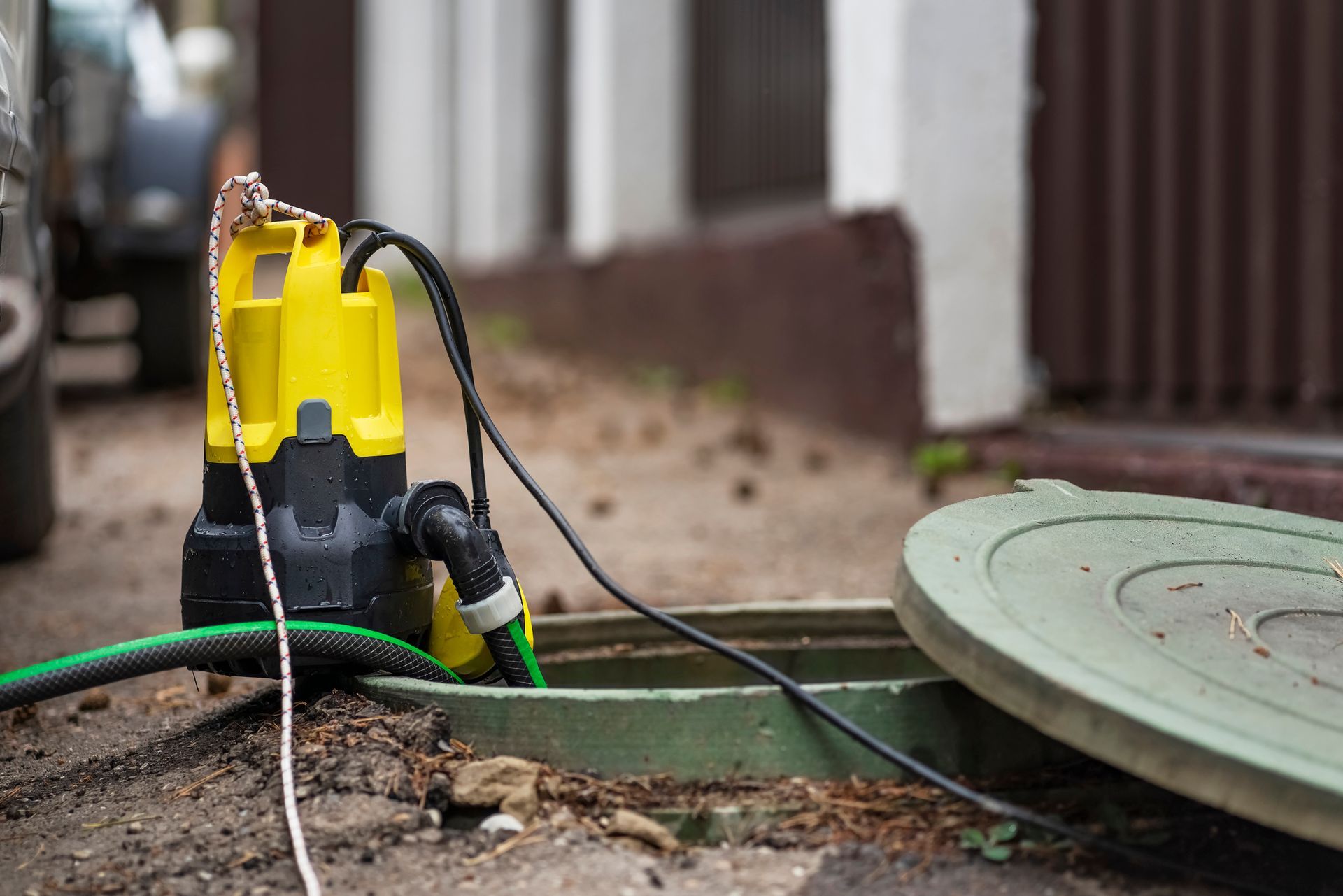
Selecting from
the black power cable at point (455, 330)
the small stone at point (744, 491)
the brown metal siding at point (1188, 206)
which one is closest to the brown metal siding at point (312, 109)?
the small stone at point (744, 491)

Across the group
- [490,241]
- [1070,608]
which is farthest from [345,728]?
[490,241]

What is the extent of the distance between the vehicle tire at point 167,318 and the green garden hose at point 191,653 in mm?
3921

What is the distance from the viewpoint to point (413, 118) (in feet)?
27.1

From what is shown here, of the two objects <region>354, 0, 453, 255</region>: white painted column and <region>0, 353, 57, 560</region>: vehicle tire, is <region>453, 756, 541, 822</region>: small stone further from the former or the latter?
<region>354, 0, 453, 255</region>: white painted column

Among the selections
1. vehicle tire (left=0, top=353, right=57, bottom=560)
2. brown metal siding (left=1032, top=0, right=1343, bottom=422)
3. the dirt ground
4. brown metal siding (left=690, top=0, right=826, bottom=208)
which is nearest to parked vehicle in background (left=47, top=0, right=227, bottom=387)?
the dirt ground

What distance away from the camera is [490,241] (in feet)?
25.0

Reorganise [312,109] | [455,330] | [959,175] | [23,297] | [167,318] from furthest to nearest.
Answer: [312,109], [167,318], [959,175], [23,297], [455,330]

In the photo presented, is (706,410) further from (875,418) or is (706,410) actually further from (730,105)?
(730,105)

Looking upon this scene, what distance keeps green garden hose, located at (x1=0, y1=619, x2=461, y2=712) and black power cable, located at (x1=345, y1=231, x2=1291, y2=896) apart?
0.32m

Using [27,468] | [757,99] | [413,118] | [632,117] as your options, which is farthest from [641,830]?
[413,118]

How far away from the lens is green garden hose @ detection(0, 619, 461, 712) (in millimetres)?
1487

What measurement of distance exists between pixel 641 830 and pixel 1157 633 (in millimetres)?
606

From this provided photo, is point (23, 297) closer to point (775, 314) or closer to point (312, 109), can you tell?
point (775, 314)

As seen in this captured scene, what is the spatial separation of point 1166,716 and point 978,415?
9.78 ft
